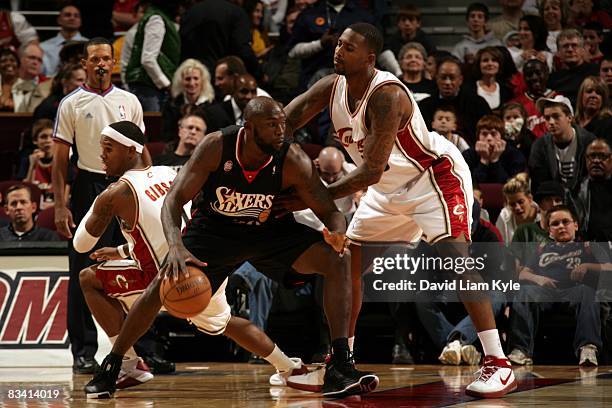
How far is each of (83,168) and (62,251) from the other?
1043mm

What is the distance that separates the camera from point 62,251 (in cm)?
781

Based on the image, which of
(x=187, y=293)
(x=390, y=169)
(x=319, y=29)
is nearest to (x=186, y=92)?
(x=319, y=29)

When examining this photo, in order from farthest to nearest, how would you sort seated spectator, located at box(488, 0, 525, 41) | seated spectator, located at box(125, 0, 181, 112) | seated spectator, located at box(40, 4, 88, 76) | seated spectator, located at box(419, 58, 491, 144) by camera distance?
seated spectator, located at box(40, 4, 88, 76) → seated spectator, located at box(488, 0, 525, 41) → seated spectator, located at box(125, 0, 181, 112) → seated spectator, located at box(419, 58, 491, 144)

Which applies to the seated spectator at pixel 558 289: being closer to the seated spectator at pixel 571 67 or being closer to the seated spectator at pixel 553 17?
the seated spectator at pixel 571 67

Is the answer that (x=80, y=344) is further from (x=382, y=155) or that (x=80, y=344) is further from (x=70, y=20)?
(x=70, y=20)

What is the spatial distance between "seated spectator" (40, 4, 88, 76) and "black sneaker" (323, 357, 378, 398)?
7.28 meters

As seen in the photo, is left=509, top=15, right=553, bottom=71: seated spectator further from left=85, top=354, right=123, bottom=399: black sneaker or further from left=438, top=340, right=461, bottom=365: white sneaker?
left=85, top=354, right=123, bottom=399: black sneaker

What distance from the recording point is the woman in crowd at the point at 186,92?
9.65 metres

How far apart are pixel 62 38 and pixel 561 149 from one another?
19.5 ft

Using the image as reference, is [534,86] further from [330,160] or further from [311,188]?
[311,188]

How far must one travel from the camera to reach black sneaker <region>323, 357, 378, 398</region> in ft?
17.3

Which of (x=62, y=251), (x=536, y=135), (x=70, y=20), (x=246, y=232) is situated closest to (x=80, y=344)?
(x=62, y=251)

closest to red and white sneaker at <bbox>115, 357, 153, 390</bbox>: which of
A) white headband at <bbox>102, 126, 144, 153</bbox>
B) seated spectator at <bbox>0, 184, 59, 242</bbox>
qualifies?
white headband at <bbox>102, 126, 144, 153</bbox>

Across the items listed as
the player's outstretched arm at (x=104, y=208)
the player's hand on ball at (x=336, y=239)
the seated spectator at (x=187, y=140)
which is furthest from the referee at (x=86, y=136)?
the player's hand on ball at (x=336, y=239)
